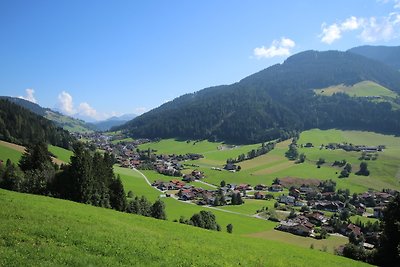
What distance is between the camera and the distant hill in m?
144

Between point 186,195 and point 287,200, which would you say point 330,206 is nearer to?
point 287,200

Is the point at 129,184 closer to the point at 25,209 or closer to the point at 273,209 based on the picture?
the point at 273,209

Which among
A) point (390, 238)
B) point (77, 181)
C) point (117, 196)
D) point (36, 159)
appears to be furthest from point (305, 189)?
point (77, 181)

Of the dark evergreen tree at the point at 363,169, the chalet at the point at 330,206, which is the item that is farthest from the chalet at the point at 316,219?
the dark evergreen tree at the point at 363,169

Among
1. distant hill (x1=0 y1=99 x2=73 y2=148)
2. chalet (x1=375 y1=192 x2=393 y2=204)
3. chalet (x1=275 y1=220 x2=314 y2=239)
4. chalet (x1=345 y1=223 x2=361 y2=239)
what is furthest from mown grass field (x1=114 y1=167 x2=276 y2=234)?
chalet (x1=375 y1=192 x2=393 y2=204)

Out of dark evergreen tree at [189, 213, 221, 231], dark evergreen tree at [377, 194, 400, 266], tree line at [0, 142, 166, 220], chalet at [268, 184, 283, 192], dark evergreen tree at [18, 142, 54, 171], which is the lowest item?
chalet at [268, 184, 283, 192]

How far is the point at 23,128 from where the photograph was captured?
6211 inches

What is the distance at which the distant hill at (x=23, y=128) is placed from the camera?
14438cm

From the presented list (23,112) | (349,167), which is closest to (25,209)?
(23,112)

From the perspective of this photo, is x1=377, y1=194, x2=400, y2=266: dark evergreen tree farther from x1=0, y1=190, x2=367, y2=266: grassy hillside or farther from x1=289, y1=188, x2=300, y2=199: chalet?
x1=289, y1=188, x2=300, y2=199: chalet

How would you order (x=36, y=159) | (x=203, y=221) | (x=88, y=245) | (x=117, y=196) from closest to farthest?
(x=88, y=245), (x=117, y=196), (x=36, y=159), (x=203, y=221)

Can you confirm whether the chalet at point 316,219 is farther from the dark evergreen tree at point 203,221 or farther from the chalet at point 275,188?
the dark evergreen tree at point 203,221

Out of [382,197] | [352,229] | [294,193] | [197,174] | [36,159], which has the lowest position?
[382,197]

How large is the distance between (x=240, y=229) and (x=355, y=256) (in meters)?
43.2
